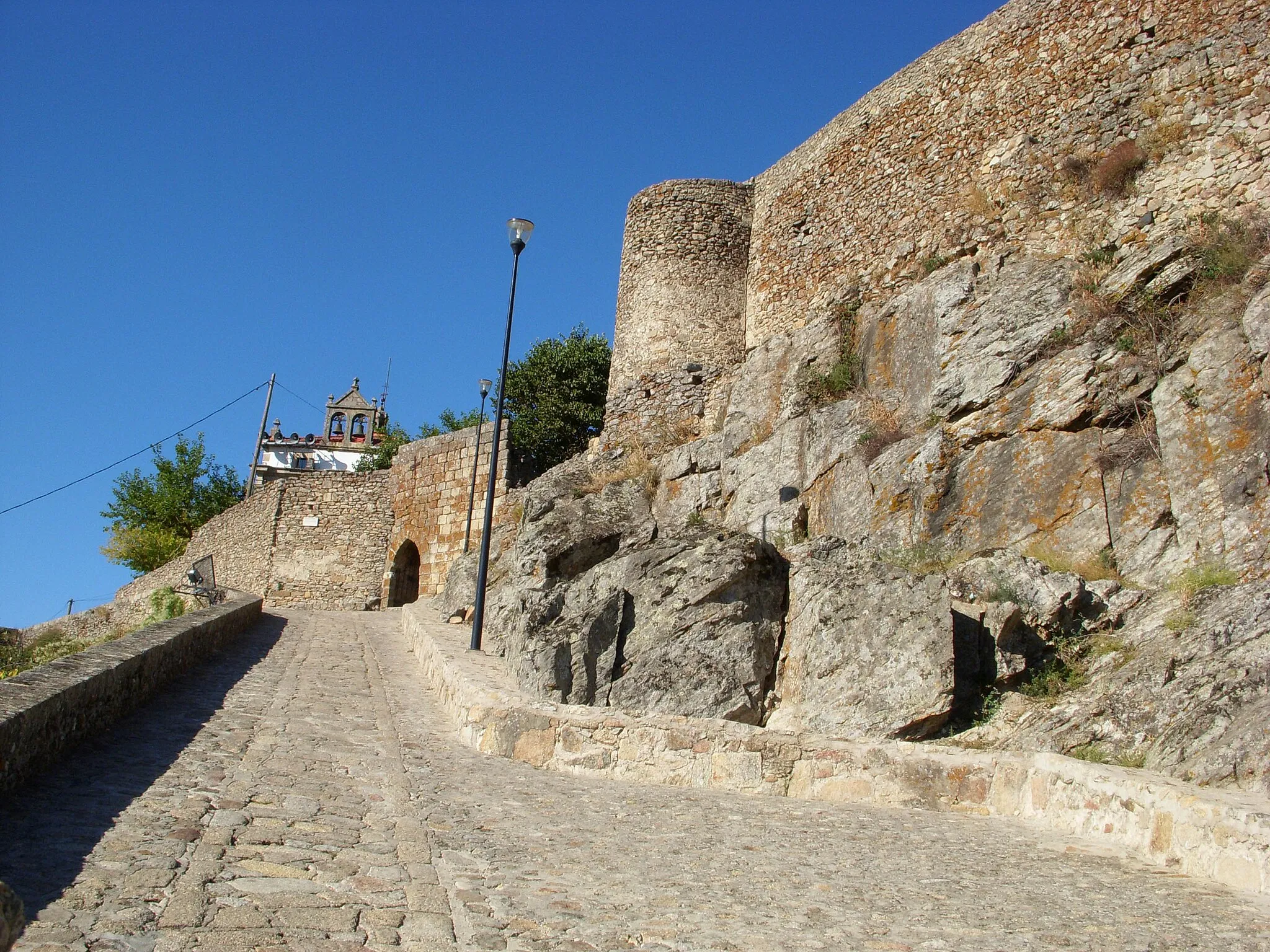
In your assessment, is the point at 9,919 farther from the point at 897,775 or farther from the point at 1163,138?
the point at 1163,138

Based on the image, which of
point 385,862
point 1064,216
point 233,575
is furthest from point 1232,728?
point 233,575

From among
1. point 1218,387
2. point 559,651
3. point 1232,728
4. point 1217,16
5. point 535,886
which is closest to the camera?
point 535,886

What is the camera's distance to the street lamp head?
1330 centimetres

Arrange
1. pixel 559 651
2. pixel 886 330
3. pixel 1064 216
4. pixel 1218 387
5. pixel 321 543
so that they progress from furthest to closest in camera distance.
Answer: pixel 321 543 → pixel 886 330 → pixel 1064 216 → pixel 559 651 → pixel 1218 387

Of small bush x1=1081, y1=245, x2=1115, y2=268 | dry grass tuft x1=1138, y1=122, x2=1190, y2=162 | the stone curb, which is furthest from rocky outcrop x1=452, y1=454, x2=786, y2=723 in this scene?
dry grass tuft x1=1138, y1=122, x2=1190, y2=162

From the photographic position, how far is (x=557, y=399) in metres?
25.2

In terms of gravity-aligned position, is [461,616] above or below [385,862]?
above

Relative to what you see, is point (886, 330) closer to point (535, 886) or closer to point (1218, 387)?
point (1218, 387)

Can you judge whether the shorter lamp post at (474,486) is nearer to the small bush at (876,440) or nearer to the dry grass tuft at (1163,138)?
the small bush at (876,440)

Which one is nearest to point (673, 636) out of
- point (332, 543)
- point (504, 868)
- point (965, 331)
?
point (504, 868)

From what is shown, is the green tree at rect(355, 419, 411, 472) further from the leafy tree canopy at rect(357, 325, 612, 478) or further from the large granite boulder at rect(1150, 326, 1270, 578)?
the large granite boulder at rect(1150, 326, 1270, 578)

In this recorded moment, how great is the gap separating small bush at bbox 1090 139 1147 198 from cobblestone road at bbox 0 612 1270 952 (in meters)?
9.22

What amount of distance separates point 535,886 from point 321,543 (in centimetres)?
→ 2203

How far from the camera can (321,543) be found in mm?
24844
